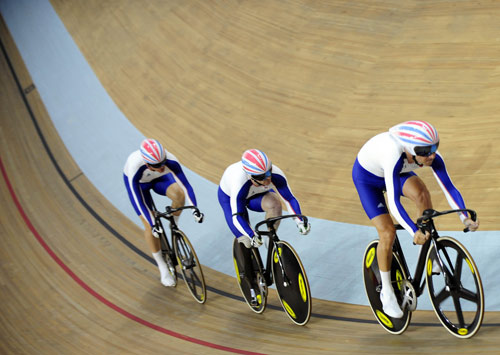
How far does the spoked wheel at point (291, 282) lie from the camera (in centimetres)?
354

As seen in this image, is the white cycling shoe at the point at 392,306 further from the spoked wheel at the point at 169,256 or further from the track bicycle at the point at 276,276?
the spoked wheel at the point at 169,256

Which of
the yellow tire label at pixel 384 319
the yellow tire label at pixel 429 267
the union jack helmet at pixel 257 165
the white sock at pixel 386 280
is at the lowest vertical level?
the yellow tire label at pixel 384 319

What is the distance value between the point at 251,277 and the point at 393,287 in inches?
45.3

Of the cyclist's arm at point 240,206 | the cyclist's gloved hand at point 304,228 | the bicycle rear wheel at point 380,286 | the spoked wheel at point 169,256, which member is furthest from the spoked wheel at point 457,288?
the spoked wheel at point 169,256

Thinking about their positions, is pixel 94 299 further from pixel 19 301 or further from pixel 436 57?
pixel 436 57

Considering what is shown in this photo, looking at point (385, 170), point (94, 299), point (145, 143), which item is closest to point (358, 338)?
point (385, 170)

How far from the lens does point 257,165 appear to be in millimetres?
3375

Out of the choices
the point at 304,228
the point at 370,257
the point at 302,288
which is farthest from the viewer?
the point at 302,288

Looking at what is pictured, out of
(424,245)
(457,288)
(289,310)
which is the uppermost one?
(424,245)

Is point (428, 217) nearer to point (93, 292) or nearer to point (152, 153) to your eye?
point (152, 153)

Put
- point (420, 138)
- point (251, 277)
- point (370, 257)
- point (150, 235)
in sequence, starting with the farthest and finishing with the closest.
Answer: point (150, 235) → point (251, 277) → point (370, 257) → point (420, 138)

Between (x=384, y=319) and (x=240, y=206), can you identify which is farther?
(x=240, y=206)

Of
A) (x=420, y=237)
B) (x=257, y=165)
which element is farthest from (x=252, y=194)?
(x=420, y=237)

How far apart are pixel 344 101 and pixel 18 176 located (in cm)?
403
